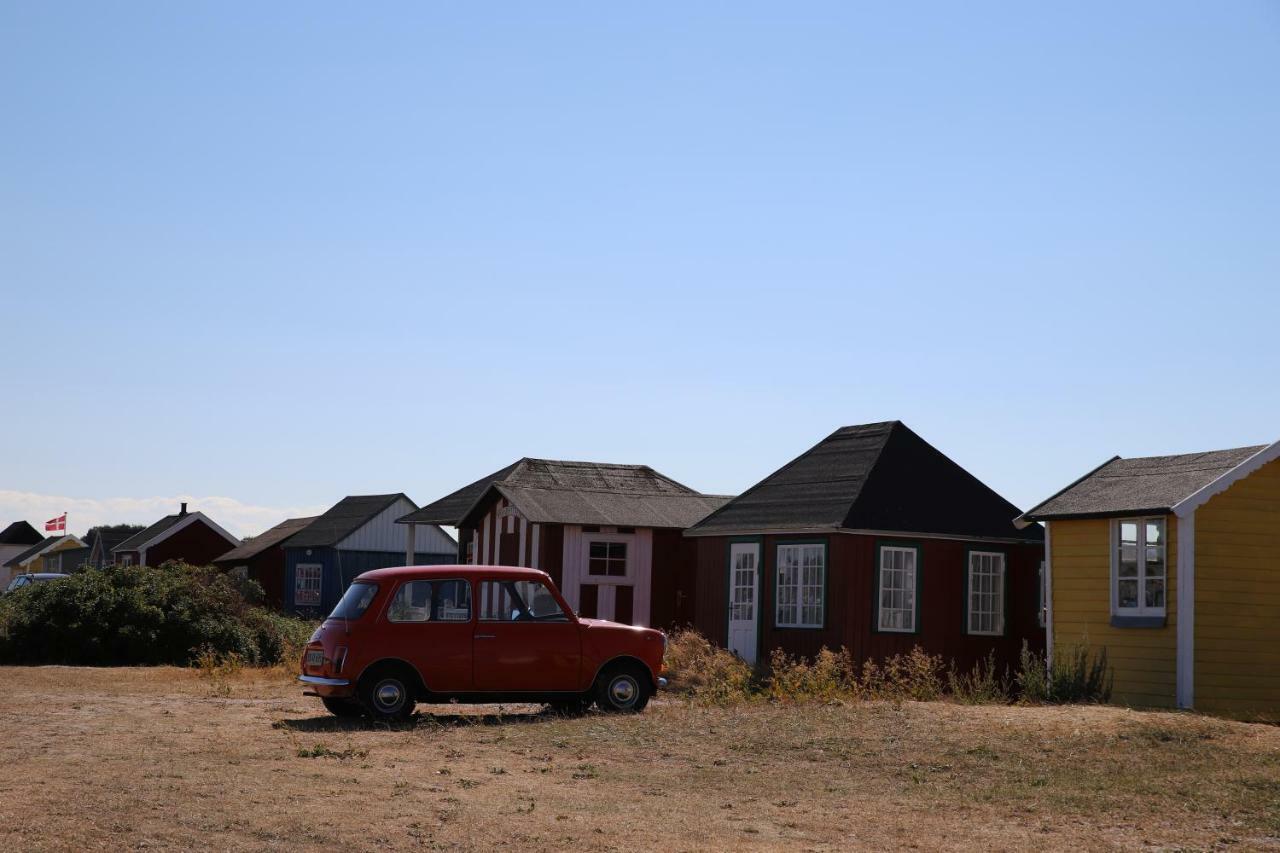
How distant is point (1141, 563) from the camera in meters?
20.4

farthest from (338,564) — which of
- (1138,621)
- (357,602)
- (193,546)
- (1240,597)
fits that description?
(1240,597)

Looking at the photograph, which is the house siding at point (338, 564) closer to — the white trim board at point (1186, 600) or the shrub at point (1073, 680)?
the shrub at point (1073, 680)

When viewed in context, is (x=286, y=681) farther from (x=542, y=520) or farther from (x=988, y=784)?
(x=988, y=784)

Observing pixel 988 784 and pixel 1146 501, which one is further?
pixel 1146 501

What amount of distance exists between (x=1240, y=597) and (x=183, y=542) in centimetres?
4824

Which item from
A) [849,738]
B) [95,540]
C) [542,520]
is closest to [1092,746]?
[849,738]

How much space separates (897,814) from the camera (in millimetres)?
10438

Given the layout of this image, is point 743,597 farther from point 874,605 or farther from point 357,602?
point 357,602

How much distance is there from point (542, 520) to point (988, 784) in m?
18.6

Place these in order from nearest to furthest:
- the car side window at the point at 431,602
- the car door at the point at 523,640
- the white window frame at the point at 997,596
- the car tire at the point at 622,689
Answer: the car side window at the point at 431,602 < the car door at the point at 523,640 < the car tire at the point at 622,689 < the white window frame at the point at 997,596

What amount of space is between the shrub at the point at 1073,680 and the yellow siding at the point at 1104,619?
0.68ft

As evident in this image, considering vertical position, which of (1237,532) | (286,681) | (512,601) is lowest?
(286,681)

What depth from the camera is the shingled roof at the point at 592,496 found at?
30.8 m

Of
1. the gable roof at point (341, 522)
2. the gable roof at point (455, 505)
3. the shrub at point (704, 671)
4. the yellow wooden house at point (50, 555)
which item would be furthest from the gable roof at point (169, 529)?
the shrub at point (704, 671)
